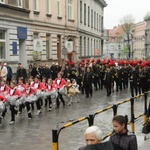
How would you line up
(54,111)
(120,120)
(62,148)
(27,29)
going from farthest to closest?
(27,29) < (54,111) < (62,148) < (120,120)

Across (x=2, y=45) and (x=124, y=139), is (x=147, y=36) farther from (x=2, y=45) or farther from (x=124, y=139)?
(x=124, y=139)

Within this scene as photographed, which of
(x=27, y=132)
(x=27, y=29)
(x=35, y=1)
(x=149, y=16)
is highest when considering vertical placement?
(x=149, y=16)

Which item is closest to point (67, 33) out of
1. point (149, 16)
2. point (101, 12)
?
point (101, 12)

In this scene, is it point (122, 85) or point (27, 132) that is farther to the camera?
point (122, 85)

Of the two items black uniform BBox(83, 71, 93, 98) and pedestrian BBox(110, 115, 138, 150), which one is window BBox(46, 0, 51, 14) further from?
pedestrian BBox(110, 115, 138, 150)

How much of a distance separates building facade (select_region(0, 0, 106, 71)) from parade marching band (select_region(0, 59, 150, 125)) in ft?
9.05

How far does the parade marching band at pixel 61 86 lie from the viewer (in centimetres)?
1430

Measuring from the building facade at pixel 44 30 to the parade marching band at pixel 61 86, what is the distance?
109 inches

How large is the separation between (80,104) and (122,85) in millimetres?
9840

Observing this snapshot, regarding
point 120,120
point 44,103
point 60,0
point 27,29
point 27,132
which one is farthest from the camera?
point 60,0

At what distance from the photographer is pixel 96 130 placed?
4.50 meters

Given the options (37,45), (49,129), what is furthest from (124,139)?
(37,45)

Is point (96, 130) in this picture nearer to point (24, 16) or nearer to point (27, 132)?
point (27, 132)

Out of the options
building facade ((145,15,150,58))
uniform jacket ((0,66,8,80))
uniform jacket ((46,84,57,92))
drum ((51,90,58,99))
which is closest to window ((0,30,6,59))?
uniform jacket ((0,66,8,80))
